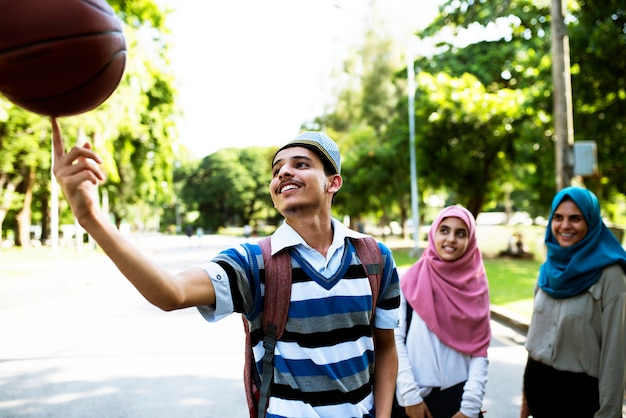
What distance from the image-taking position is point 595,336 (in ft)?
9.96

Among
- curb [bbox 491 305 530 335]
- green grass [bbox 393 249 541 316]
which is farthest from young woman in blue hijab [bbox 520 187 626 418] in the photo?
green grass [bbox 393 249 541 316]

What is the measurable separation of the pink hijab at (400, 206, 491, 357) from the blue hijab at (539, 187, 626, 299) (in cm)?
41

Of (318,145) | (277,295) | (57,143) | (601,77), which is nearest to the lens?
(57,143)

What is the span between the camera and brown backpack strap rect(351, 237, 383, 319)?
2053 mm

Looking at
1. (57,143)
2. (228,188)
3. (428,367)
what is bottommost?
(428,367)

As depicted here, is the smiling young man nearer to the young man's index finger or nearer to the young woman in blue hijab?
the young man's index finger

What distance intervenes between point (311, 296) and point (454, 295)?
154cm

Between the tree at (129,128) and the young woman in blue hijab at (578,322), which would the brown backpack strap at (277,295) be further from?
the tree at (129,128)

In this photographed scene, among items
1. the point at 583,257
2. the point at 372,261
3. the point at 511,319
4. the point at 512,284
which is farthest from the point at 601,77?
the point at 372,261

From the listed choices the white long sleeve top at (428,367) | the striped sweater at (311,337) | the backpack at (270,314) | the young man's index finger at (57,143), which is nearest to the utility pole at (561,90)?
the white long sleeve top at (428,367)

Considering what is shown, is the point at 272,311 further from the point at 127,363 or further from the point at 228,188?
Result: the point at 228,188

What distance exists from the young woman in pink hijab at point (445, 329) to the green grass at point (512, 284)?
20.8 ft

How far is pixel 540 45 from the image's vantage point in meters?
19.3

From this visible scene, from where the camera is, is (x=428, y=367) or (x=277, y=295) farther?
(x=428, y=367)
